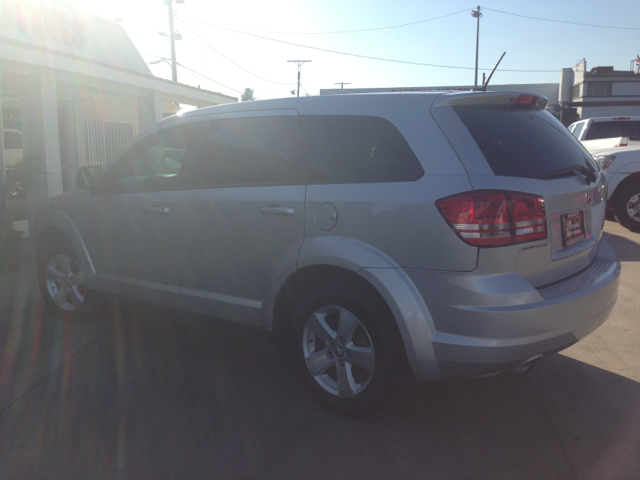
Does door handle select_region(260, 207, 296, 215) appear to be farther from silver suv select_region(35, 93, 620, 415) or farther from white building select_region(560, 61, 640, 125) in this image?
white building select_region(560, 61, 640, 125)

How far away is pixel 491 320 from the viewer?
2.65 m

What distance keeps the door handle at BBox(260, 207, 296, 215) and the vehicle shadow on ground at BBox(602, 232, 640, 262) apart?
5051mm

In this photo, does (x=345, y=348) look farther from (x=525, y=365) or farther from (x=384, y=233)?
(x=525, y=365)

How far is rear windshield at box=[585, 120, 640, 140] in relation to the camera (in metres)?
11.8

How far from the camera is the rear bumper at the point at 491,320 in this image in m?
2.66

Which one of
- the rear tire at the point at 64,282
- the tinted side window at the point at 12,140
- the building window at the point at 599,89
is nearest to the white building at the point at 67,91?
the tinted side window at the point at 12,140

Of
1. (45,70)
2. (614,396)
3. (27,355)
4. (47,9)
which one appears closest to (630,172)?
(614,396)

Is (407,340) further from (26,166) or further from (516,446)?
(26,166)

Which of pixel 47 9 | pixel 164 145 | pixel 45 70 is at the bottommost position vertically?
pixel 164 145

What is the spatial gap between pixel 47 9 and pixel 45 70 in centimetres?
182

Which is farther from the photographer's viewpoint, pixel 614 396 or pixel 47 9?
pixel 47 9

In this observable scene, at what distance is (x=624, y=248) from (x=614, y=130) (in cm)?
484

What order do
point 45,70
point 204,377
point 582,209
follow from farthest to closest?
point 45,70
point 204,377
point 582,209

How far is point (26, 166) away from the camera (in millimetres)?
8484
